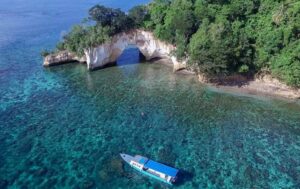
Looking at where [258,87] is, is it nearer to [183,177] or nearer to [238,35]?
[238,35]

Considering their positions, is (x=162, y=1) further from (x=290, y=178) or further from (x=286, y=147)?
(x=290, y=178)

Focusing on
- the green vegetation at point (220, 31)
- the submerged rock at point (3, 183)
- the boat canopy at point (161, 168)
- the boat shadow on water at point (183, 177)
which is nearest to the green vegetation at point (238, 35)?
the green vegetation at point (220, 31)

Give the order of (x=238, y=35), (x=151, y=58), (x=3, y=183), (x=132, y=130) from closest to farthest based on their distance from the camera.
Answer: (x=3, y=183) < (x=132, y=130) < (x=238, y=35) < (x=151, y=58)

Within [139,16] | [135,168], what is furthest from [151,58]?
[135,168]

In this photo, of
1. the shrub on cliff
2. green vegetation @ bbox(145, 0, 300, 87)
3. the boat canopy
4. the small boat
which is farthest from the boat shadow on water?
the shrub on cliff

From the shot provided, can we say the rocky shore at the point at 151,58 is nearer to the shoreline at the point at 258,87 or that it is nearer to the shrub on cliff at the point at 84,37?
the shoreline at the point at 258,87

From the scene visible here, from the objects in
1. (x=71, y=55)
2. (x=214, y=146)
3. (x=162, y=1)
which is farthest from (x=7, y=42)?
(x=214, y=146)
